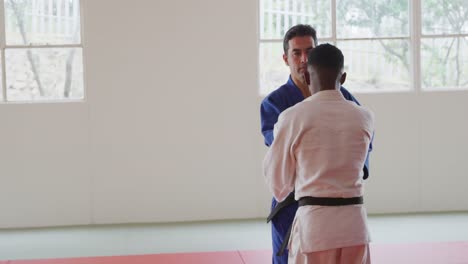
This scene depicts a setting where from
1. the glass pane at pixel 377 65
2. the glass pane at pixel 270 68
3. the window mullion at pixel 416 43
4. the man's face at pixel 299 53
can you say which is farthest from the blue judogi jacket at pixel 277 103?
the window mullion at pixel 416 43

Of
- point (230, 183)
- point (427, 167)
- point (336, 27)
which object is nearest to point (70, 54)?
point (230, 183)

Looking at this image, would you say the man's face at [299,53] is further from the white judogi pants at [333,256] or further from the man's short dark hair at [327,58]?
the white judogi pants at [333,256]

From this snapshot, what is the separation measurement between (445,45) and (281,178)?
5.36 meters

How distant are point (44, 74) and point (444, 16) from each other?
391 cm

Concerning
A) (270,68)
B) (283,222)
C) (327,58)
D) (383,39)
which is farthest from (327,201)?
(383,39)

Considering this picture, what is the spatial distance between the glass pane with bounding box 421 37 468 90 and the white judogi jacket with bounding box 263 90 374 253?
17.0 feet

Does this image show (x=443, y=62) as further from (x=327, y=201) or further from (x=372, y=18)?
(x=327, y=201)

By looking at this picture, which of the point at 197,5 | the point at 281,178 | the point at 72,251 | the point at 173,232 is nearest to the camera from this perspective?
the point at 281,178

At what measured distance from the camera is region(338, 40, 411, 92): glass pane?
24.5ft

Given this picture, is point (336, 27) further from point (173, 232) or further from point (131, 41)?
point (173, 232)

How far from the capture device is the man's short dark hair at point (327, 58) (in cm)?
258

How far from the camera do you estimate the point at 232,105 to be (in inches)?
286

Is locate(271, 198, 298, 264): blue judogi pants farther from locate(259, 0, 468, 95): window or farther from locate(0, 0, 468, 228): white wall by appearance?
locate(259, 0, 468, 95): window

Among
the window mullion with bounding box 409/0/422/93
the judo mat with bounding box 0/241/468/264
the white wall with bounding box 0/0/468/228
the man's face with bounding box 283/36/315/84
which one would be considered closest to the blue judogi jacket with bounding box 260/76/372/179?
the man's face with bounding box 283/36/315/84
